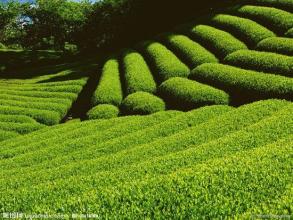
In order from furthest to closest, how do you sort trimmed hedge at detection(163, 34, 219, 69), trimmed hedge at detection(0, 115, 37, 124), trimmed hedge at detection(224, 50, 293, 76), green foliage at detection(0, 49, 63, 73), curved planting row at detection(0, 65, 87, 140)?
green foliage at detection(0, 49, 63, 73), trimmed hedge at detection(163, 34, 219, 69), trimmed hedge at detection(0, 115, 37, 124), curved planting row at detection(0, 65, 87, 140), trimmed hedge at detection(224, 50, 293, 76)

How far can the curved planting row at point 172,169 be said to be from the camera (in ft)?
46.1

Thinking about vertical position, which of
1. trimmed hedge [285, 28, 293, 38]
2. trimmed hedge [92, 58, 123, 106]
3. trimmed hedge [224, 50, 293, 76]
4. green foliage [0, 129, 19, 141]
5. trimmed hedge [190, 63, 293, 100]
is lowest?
green foliage [0, 129, 19, 141]

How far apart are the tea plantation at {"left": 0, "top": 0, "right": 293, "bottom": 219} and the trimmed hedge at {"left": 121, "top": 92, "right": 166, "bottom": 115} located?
0.10 meters

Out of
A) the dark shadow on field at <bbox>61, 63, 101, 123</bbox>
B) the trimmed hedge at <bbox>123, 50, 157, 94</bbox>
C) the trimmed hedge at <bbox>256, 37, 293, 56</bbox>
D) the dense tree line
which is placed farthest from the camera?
the dense tree line

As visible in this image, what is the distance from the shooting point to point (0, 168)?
25.8 metres

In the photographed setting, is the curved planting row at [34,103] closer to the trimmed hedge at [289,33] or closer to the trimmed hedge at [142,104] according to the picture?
the trimmed hedge at [142,104]

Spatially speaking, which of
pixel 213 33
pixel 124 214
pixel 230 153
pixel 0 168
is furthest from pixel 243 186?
pixel 213 33

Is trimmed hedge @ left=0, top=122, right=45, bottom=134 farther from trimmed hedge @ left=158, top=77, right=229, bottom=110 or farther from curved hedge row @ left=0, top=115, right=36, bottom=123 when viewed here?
trimmed hedge @ left=158, top=77, right=229, bottom=110

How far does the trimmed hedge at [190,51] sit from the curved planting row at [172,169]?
443 inches

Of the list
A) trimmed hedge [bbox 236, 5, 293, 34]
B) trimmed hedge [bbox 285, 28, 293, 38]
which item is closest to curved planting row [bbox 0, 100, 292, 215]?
trimmed hedge [bbox 285, 28, 293, 38]

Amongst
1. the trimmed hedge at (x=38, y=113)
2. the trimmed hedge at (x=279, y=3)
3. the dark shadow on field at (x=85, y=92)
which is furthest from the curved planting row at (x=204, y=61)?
the trimmed hedge at (x=38, y=113)

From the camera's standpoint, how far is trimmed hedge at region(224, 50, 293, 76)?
3293 centimetres

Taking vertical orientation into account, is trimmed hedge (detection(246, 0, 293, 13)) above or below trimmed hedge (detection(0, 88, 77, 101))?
above

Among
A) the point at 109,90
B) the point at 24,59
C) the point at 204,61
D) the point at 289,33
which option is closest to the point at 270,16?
the point at 289,33
